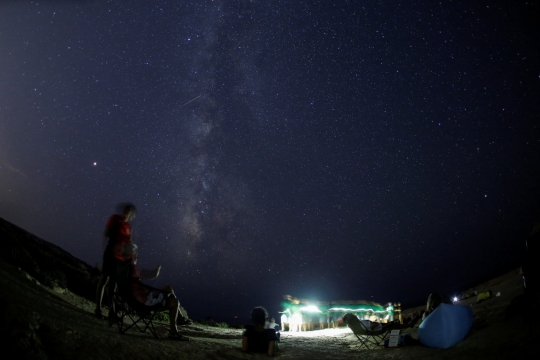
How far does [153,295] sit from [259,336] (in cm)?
179

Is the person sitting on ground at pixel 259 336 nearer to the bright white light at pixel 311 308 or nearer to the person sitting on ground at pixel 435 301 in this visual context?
the person sitting on ground at pixel 435 301

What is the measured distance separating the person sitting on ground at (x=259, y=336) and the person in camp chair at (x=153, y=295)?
3.19ft

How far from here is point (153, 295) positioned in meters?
4.38

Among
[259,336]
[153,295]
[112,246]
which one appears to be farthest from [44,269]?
[259,336]

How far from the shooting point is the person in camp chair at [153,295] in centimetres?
428

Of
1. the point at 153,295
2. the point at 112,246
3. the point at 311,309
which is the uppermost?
the point at 112,246

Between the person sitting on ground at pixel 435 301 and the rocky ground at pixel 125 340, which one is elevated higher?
the person sitting on ground at pixel 435 301

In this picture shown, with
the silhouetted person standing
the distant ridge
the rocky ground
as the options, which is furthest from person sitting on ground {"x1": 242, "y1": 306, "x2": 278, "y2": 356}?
the distant ridge

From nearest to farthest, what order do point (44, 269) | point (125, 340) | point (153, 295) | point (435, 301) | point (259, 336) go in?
1. point (125, 340)
2. point (153, 295)
3. point (259, 336)
4. point (435, 301)
5. point (44, 269)

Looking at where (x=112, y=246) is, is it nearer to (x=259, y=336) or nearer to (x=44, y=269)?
(x=259, y=336)

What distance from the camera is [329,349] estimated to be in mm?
6219

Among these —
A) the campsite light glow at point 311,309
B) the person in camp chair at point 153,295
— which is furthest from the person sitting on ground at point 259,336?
the campsite light glow at point 311,309

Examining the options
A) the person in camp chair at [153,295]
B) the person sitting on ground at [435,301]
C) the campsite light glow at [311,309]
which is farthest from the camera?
the campsite light glow at [311,309]

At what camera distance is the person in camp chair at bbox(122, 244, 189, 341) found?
4.28 metres
